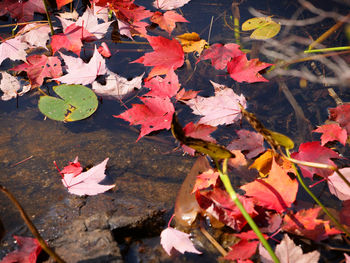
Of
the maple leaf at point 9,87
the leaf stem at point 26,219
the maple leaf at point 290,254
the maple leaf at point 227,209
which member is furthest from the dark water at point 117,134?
the maple leaf at point 290,254

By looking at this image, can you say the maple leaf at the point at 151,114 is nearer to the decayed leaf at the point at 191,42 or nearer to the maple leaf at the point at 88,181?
the maple leaf at the point at 88,181

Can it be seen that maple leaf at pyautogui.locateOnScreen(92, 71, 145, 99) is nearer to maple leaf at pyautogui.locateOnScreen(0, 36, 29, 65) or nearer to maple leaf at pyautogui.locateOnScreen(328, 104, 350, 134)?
maple leaf at pyautogui.locateOnScreen(0, 36, 29, 65)

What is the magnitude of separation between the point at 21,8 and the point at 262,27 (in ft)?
6.12

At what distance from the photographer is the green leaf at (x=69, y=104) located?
1.62 m

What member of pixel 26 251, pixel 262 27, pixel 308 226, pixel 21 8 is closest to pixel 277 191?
pixel 308 226

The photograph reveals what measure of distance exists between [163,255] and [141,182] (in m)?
0.40

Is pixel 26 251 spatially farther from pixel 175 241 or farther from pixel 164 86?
pixel 164 86

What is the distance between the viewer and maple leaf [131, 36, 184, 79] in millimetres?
1742

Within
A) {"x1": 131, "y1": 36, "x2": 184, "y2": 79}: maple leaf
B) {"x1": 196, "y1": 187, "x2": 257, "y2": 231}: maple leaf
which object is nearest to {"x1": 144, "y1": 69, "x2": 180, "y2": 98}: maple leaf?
{"x1": 131, "y1": 36, "x2": 184, "y2": 79}: maple leaf

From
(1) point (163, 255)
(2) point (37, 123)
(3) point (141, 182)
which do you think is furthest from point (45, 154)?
(1) point (163, 255)

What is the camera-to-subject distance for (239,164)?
144 cm

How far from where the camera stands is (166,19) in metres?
2.12

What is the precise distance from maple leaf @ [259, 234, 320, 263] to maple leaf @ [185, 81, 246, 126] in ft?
2.39

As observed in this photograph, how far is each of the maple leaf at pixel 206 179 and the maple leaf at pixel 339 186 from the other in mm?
546
